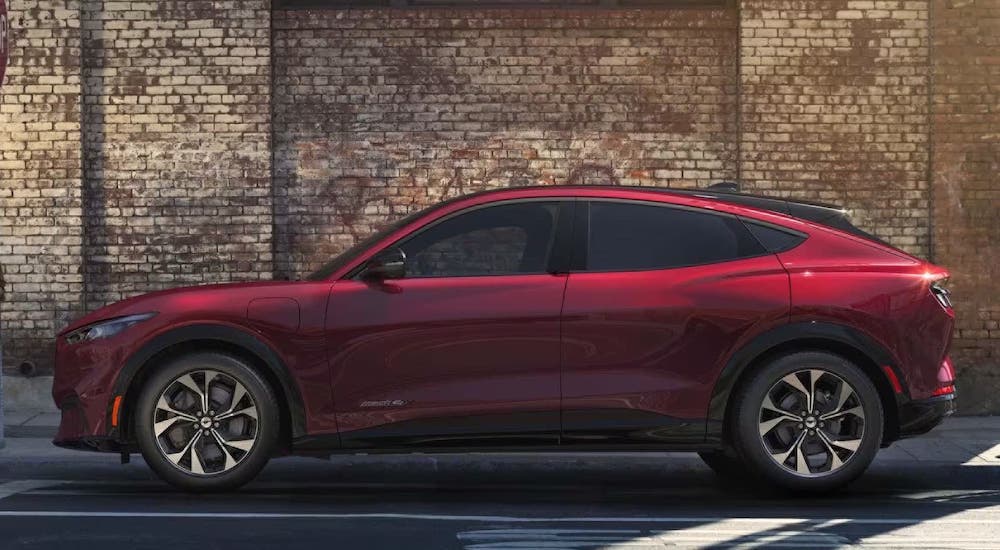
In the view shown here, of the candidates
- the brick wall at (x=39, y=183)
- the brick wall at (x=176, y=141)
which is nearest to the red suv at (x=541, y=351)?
the brick wall at (x=176, y=141)

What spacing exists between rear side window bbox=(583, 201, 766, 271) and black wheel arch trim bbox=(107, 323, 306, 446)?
1666 mm

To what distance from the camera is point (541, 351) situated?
8352 millimetres

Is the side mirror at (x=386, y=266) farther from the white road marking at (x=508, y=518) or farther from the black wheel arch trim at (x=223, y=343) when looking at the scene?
the white road marking at (x=508, y=518)

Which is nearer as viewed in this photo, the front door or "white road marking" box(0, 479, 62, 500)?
the front door

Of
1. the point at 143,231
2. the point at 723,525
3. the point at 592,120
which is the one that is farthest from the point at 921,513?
the point at 143,231

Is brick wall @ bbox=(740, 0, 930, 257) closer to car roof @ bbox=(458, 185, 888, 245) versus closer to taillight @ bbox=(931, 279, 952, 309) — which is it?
car roof @ bbox=(458, 185, 888, 245)

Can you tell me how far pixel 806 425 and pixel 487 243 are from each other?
189 cm

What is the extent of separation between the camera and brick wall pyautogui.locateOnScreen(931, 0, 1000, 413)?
13273 millimetres

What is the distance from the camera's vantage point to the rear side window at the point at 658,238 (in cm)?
859

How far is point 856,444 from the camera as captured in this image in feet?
27.8

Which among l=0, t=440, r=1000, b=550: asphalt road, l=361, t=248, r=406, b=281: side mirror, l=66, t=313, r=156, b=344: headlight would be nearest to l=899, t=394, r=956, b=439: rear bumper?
l=0, t=440, r=1000, b=550: asphalt road

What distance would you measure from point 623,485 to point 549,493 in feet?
2.02

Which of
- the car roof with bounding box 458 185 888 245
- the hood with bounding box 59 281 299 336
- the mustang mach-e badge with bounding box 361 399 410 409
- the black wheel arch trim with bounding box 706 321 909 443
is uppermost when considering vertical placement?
the car roof with bounding box 458 185 888 245

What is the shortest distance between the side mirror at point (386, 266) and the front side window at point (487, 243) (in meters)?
0.11
